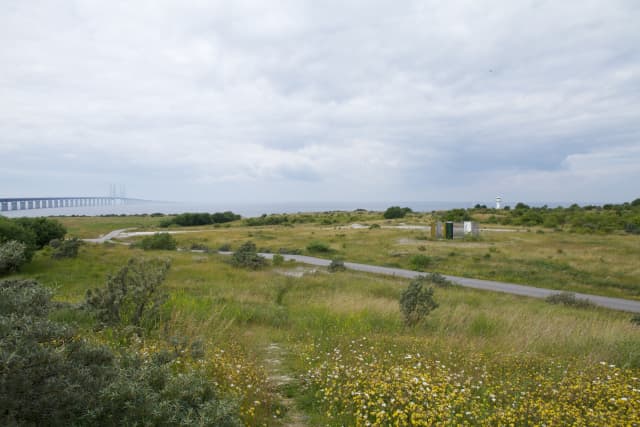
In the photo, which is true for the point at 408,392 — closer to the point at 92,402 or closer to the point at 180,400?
the point at 180,400

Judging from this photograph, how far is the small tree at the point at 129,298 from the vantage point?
7785mm

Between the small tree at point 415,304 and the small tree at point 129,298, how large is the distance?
6384mm

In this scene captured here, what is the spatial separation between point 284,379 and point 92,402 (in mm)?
3431

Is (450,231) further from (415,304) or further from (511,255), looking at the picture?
(415,304)

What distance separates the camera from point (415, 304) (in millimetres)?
10031

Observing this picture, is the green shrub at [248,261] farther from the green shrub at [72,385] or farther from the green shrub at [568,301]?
the green shrub at [72,385]

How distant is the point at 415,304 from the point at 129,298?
24.3 feet

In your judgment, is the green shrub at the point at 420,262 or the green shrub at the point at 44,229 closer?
the green shrub at the point at 44,229

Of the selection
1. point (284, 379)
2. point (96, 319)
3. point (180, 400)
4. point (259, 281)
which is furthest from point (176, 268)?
point (180, 400)

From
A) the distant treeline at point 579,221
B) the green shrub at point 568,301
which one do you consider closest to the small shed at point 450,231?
the distant treeline at point 579,221

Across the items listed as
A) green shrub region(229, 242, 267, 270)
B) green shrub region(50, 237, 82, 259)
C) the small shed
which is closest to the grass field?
the small shed

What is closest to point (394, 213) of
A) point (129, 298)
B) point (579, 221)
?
point (579, 221)

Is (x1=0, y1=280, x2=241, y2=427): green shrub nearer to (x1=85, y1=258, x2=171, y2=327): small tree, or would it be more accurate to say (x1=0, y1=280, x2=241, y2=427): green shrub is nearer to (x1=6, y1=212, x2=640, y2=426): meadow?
(x1=6, y1=212, x2=640, y2=426): meadow

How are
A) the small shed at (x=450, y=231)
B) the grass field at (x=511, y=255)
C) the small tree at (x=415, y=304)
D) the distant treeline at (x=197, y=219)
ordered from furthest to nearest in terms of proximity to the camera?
1. the distant treeline at (x=197, y=219)
2. the small shed at (x=450, y=231)
3. the grass field at (x=511, y=255)
4. the small tree at (x=415, y=304)
